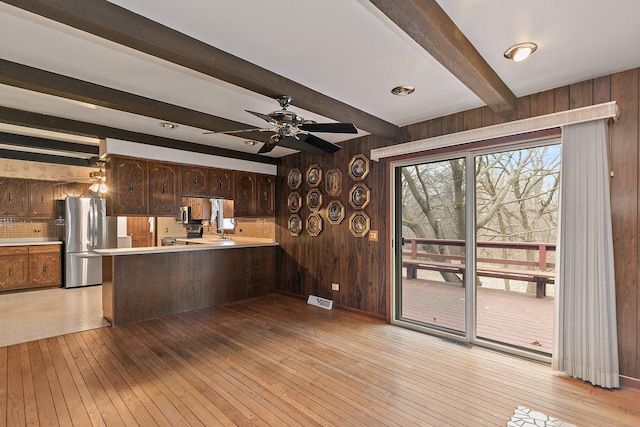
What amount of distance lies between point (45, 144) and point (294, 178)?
3434 mm

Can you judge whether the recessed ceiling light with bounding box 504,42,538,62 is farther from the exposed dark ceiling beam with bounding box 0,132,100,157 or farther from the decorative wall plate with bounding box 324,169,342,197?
the exposed dark ceiling beam with bounding box 0,132,100,157

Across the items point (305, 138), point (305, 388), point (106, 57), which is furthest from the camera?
point (305, 138)

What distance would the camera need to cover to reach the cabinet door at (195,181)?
4836 millimetres

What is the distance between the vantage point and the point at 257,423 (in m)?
2.09

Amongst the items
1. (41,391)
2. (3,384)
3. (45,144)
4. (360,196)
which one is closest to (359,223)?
(360,196)

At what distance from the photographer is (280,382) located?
260 centimetres

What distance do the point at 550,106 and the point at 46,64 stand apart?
13.4 ft

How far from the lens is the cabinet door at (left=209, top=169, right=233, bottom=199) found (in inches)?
202

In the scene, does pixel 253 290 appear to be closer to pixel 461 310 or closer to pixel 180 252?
pixel 180 252

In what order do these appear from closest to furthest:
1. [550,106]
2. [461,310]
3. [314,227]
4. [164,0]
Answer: [164,0]
[550,106]
[461,310]
[314,227]

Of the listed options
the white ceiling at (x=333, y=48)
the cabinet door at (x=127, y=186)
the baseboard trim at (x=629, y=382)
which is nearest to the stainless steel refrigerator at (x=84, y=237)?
the cabinet door at (x=127, y=186)

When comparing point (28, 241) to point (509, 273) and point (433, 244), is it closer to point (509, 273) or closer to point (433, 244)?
point (433, 244)

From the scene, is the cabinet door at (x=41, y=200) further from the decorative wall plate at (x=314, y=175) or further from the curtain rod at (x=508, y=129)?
the curtain rod at (x=508, y=129)

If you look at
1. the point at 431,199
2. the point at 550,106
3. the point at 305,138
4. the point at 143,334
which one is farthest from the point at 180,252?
the point at 550,106
